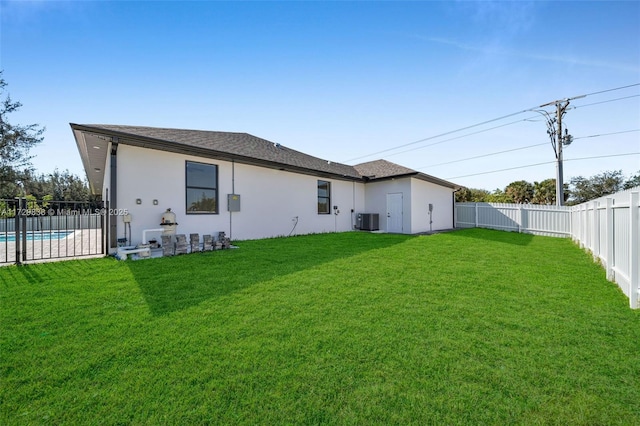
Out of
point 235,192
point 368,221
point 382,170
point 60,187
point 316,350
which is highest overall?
point 60,187

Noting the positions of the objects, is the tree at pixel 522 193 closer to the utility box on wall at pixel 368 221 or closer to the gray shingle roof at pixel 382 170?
the gray shingle roof at pixel 382 170

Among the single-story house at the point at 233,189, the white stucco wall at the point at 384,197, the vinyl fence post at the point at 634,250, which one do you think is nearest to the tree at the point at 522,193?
the single-story house at the point at 233,189

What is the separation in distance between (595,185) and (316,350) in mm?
40022

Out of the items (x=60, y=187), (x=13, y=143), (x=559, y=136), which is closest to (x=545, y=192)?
(x=559, y=136)

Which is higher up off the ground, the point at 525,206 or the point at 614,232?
the point at 525,206

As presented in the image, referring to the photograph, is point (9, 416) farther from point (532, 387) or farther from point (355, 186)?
point (355, 186)

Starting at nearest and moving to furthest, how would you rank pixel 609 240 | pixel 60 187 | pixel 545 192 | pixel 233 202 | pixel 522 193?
1. pixel 609 240
2. pixel 233 202
3. pixel 545 192
4. pixel 522 193
5. pixel 60 187

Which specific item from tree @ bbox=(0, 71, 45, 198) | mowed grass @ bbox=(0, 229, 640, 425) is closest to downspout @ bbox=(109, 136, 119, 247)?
mowed grass @ bbox=(0, 229, 640, 425)

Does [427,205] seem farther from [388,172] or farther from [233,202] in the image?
[233,202]

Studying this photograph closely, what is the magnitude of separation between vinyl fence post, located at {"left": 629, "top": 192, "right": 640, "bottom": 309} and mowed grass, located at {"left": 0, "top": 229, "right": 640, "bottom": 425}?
0.79 feet

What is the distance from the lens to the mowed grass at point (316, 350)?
66.2 inches

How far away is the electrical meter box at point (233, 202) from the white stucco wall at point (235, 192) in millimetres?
142

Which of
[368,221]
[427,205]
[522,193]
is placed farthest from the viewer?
[522,193]

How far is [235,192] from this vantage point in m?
9.05
